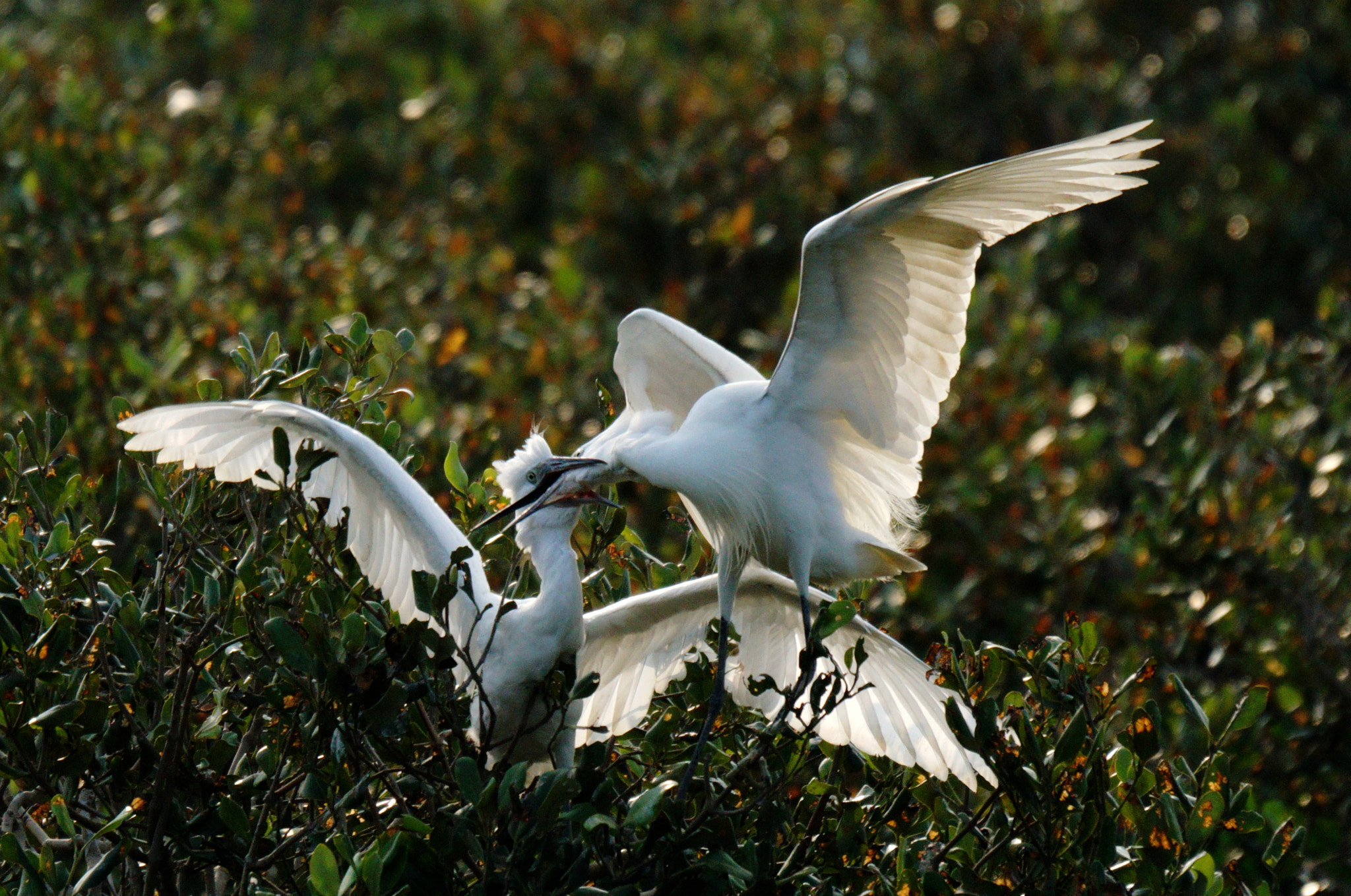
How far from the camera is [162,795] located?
2.94 meters

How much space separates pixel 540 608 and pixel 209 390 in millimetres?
1036

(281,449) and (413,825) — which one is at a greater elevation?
(281,449)

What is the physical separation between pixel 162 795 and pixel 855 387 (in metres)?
1.97

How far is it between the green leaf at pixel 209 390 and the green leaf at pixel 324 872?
57.4 inches

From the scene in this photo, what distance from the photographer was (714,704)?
3.48m

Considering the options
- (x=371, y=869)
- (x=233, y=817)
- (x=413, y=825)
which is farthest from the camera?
(x=233, y=817)

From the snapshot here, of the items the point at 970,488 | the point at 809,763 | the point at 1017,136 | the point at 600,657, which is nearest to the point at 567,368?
the point at 970,488

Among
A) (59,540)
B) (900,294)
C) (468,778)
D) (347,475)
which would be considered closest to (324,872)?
(468,778)

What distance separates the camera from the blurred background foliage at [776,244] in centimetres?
538

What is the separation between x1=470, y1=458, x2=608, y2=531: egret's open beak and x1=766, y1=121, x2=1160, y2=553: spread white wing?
1.86 ft

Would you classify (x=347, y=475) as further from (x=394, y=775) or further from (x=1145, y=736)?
(x=1145, y=736)

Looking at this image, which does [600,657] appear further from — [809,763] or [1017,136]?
[1017,136]

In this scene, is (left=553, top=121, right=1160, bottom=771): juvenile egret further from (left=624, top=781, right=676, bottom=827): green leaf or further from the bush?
(left=624, top=781, right=676, bottom=827): green leaf

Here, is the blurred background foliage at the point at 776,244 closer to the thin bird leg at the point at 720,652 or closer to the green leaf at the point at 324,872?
the thin bird leg at the point at 720,652
